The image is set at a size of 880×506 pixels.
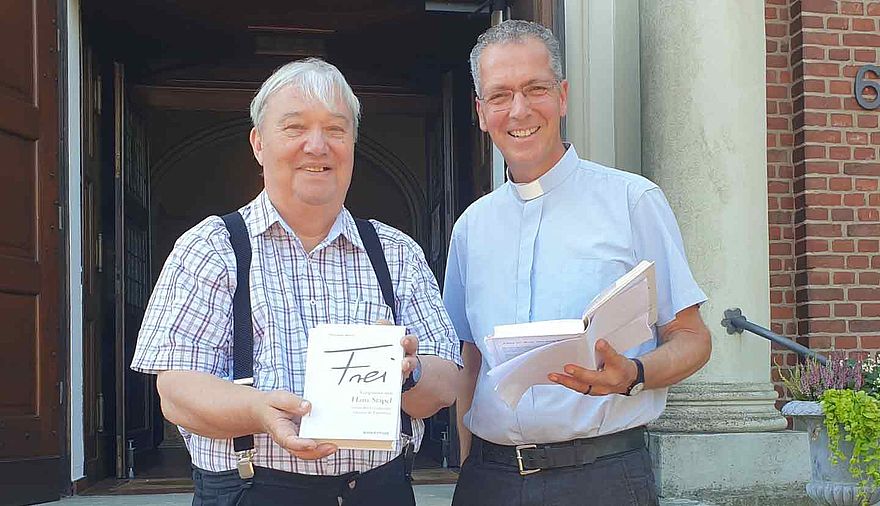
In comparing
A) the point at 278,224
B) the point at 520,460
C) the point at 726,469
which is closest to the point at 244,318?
the point at 278,224

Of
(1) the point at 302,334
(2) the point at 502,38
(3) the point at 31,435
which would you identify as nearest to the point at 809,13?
(2) the point at 502,38

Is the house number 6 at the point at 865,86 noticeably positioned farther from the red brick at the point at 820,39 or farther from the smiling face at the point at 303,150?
the smiling face at the point at 303,150

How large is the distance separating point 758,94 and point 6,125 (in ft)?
12.8

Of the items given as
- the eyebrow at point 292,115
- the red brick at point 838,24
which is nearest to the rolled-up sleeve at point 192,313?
the eyebrow at point 292,115

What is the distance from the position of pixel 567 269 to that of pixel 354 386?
738 millimetres

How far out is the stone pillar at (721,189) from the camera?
4445mm

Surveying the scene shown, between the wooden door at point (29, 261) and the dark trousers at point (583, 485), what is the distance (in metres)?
3.52

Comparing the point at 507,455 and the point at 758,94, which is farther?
the point at 758,94

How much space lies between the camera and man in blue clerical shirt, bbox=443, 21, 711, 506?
2133mm

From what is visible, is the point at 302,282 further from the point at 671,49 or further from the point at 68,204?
the point at 68,204

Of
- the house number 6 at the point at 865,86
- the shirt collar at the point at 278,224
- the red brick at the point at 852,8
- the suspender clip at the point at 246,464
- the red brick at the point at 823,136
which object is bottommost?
the suspender clip at the point at 246,464

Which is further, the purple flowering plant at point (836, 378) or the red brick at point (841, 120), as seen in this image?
the red brick at point (841, 120)

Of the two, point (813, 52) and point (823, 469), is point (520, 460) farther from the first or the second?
point (813, 52)

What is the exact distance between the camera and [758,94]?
4.62 m
